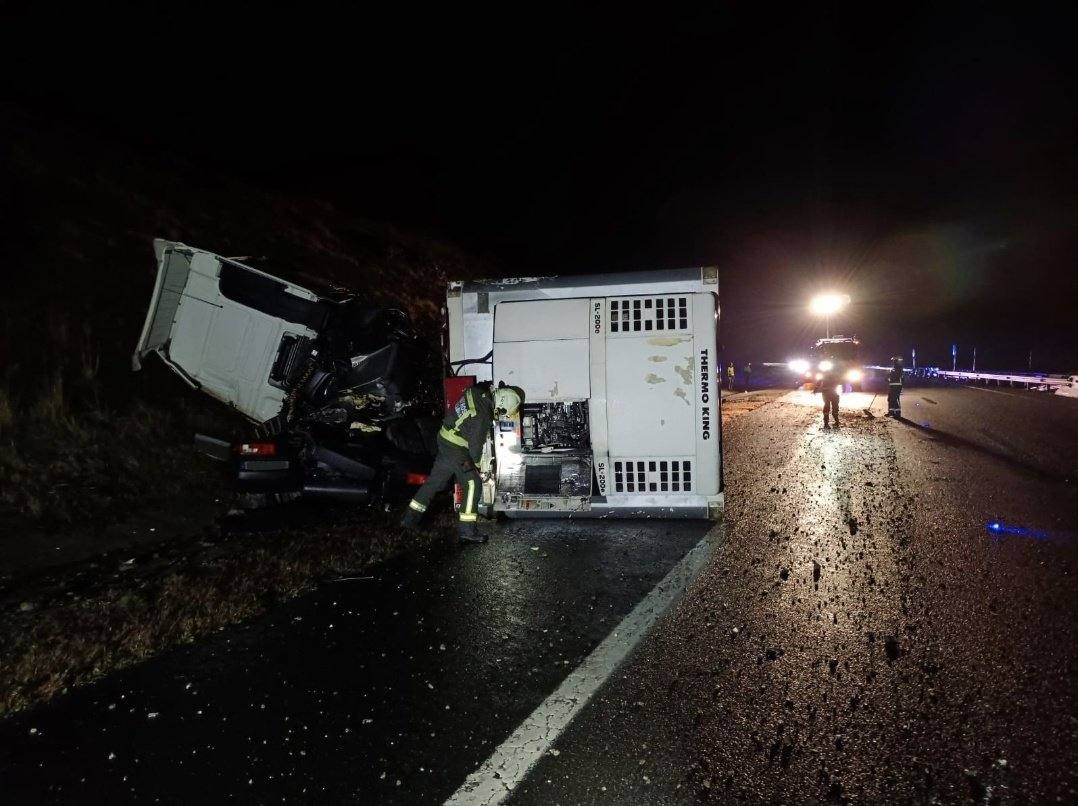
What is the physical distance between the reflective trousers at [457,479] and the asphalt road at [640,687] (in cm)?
49

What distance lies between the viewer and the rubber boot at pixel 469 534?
5.82 m

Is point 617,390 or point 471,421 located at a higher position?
point 617,390

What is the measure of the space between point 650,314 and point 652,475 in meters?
1.54

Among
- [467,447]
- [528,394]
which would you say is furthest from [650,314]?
[467,447]

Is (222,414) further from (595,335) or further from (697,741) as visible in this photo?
(697,741)

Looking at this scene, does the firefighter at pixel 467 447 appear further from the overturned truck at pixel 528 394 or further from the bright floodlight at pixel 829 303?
the bright floodlight at pixel 829 303

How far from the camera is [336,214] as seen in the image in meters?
24.1

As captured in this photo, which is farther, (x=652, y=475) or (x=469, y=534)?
(x=652, y=475)

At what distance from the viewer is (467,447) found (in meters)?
6.01

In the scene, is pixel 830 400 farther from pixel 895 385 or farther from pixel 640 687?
pixel 640 687

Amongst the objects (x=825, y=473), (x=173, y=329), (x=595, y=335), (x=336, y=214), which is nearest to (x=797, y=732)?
(x=595, y=335)

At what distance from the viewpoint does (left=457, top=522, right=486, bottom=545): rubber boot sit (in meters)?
5.82

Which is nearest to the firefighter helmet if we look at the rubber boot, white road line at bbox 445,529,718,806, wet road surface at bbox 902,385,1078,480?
the rubber boot

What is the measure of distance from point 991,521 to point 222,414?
30.3 feet
